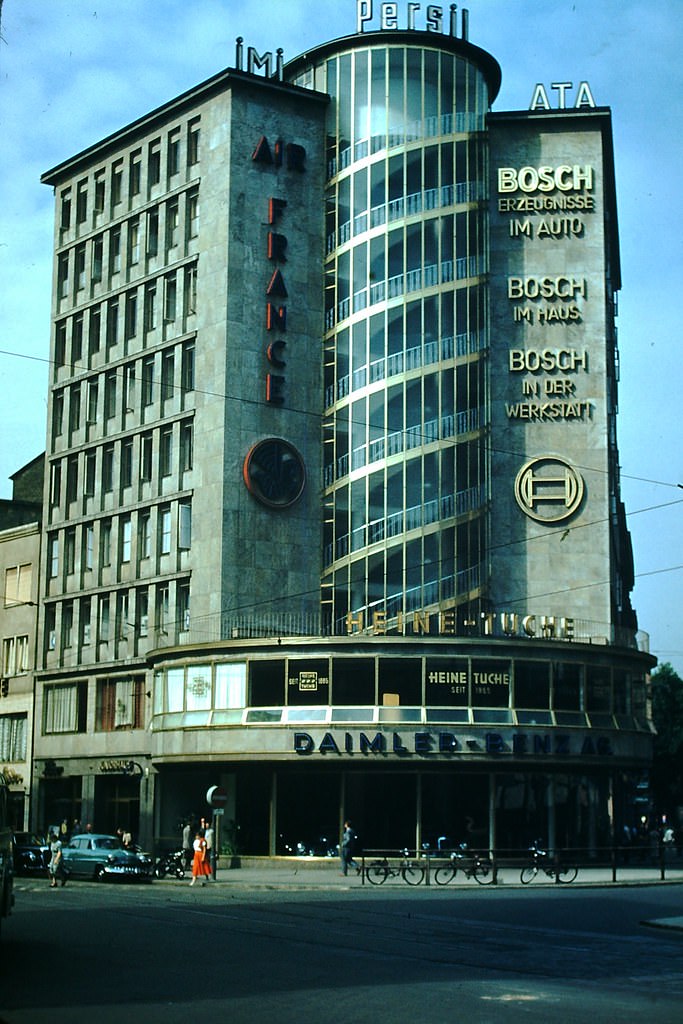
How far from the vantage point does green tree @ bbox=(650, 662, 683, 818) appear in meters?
91.0

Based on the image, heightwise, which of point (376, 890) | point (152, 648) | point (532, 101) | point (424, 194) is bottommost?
point (376, 890)

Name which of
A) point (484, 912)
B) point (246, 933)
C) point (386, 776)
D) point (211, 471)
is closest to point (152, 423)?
point (211, 471)

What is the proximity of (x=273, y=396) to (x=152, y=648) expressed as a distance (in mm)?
12047

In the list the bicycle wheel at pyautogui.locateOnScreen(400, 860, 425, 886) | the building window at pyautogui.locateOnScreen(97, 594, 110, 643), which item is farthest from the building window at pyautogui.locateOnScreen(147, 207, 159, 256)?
the bicycle wheel at pyautogui.locateOnScreen(400, 860, 425, 886)

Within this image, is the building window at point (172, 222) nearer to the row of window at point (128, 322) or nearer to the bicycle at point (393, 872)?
the row of window at point (128, 322)

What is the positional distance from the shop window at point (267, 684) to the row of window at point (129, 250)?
2024cm

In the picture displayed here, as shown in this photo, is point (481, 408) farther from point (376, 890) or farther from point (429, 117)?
point (376, 890)

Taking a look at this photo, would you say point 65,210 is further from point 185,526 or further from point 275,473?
point 275,473

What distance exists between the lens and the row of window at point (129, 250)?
209 feet

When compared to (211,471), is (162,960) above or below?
below

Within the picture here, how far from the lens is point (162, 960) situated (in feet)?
66.4

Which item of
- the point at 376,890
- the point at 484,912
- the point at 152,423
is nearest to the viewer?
the point at 484,912

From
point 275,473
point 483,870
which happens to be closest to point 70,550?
point 275,473

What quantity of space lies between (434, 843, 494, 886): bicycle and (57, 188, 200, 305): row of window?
31.1 m
